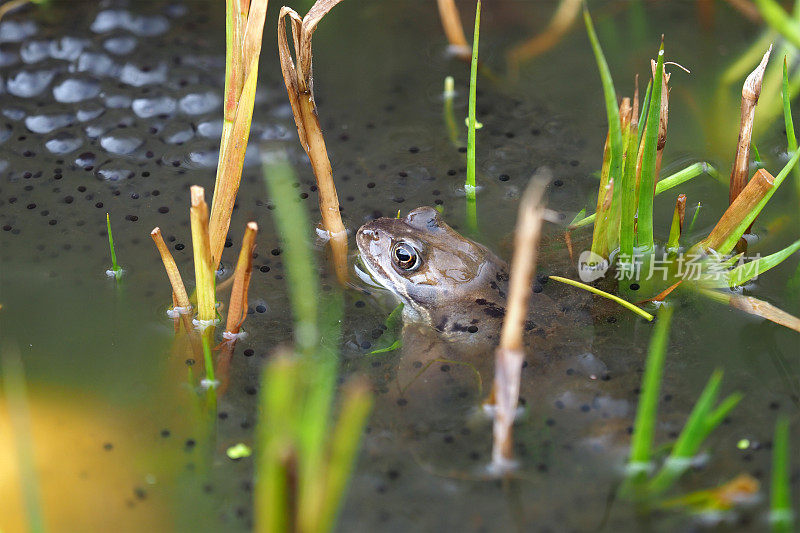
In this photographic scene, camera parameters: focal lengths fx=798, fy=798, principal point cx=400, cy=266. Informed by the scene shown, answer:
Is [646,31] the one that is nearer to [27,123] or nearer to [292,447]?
[27,123]

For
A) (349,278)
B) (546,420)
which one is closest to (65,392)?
(349,278)

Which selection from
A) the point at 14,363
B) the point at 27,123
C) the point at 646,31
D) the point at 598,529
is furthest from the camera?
the point at 646,31

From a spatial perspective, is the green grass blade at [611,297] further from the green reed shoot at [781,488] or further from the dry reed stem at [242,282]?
the dry reed stem at [242,282]

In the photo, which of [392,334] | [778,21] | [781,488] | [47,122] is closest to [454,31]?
[392,334]

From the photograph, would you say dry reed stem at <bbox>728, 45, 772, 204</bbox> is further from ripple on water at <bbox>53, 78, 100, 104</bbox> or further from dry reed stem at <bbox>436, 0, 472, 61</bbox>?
ripple on water at <bbox>53, 78, 100, 104</bbox>

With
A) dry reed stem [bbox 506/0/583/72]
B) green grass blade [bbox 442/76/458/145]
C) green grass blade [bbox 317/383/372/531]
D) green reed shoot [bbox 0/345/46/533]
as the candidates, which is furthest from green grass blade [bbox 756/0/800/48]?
green reed shoot [bbox 0/345/46/533]

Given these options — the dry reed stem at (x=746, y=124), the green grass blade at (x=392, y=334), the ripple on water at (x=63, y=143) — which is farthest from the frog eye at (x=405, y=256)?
the ripple on water at (x=63, y=143)

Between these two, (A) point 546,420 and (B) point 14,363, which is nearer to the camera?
(A) point 546,420
